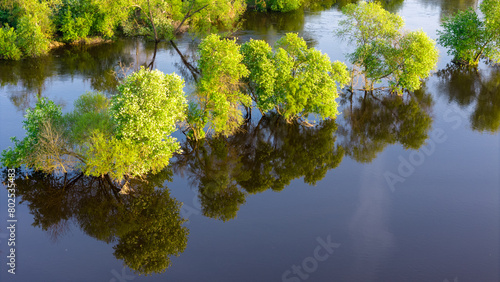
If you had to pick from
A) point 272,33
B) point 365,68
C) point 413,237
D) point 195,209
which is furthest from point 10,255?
point 272,33

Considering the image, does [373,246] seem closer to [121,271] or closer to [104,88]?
[121,271]

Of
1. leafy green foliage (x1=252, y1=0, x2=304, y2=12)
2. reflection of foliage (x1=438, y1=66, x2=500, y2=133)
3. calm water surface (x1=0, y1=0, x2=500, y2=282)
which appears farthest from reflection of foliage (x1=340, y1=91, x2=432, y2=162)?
leafy green foliage (x1=252, y1=0, x2=304, y2=12)

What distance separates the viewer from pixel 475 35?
74.2 m

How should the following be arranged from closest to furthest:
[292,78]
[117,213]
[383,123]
A: [117,213]
[292,78]
[383,123]

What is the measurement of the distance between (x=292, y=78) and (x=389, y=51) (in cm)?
1688

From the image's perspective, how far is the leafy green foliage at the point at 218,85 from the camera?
49.8 metres

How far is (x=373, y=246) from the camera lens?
125 feet

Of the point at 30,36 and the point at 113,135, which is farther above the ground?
the point at 30,36

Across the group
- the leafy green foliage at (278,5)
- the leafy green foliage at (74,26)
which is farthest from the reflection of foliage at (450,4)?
the leafy green foliage at (74,26)

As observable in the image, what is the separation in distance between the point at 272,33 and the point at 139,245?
5908cm

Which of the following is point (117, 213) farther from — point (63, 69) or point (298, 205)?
point (63, 69)

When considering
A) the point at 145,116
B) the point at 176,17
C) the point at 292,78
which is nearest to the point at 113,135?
the point at 145,116

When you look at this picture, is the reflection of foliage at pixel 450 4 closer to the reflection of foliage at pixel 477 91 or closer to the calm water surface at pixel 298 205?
the reflection of foliage at pixel 477 91

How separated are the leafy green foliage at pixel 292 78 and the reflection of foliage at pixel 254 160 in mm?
2691
